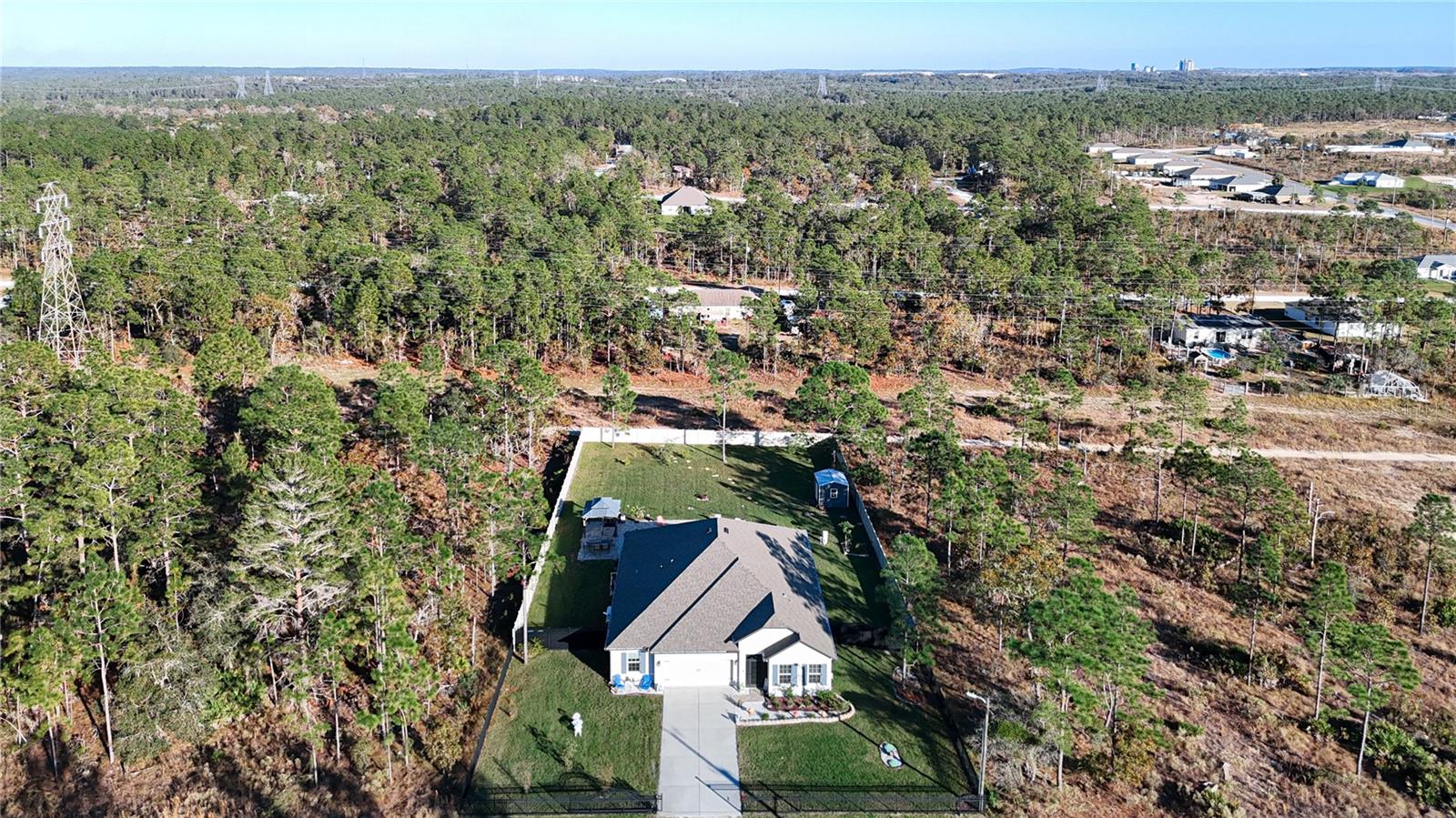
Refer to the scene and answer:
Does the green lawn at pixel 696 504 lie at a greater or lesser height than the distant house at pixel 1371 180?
lesser

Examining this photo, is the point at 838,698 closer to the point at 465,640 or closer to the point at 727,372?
the point at 465,640

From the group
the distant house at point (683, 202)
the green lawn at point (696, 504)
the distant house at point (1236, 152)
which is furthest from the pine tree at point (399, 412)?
the distant house at point (1236, 152)

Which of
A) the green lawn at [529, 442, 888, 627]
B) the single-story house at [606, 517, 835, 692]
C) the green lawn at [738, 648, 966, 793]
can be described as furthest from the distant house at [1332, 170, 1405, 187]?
the green lawn at [738, 648, 966, 793]

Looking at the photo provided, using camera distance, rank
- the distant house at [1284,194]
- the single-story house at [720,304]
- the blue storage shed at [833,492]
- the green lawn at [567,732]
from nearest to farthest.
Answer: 1. the green lawn at [567,732]
2. the blue storage shed at [833,492]
3. the single-story house at [720,304]
4. the distant house at [1284,194]

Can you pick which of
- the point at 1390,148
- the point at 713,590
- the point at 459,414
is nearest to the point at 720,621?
the point at 713,590

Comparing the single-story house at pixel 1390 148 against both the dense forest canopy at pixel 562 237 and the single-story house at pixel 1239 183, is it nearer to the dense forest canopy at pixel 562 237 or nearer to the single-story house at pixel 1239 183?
the single-story house at pixel 1239 183

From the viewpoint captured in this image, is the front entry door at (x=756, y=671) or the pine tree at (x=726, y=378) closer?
the front entry door at (x=756, y=671)

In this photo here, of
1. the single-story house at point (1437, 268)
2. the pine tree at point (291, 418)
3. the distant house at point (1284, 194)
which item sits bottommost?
the pine tree at point (291, 418)

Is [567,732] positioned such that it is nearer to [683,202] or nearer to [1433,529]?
[1433,529]
